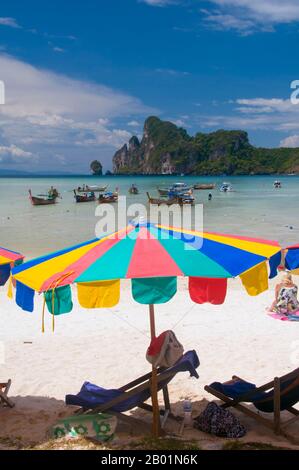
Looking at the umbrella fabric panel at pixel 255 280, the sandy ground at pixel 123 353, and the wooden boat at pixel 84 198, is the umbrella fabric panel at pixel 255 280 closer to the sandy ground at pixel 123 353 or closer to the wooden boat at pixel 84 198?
the sandy ground at pixel 123 353

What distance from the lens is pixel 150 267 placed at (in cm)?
395

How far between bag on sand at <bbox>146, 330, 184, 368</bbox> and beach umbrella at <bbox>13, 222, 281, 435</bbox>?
26cm

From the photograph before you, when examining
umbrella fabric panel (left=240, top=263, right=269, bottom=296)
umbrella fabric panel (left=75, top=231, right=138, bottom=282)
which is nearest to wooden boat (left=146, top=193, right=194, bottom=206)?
umbrella fabric panel (left=75, top=231, right=138, bottom=282)

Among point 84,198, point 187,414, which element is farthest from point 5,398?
point 84,198

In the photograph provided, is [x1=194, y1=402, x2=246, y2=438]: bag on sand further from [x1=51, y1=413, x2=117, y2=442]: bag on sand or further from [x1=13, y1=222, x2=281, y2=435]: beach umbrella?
[x1=51, y1=413, x2=117, y2=442]: bag on sand

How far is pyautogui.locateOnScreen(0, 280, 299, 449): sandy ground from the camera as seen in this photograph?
5344mm

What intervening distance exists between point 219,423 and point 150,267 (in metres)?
2.01

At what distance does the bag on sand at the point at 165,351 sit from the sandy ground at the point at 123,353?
796mm

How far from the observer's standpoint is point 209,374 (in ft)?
21.5

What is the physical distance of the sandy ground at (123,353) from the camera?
534 cm

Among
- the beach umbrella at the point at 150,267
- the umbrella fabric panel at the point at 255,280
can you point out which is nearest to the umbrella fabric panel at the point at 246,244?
the beach umbrella at the point at 150,267
